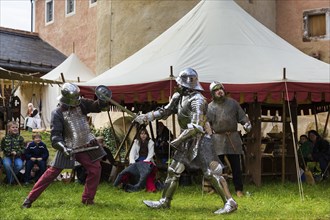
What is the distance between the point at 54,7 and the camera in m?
26.4

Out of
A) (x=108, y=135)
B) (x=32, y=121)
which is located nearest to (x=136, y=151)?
(x=108, y=135)

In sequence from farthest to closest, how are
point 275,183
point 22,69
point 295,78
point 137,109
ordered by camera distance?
point 22,69 < point 137,109 < point 275,183 < point 295,78

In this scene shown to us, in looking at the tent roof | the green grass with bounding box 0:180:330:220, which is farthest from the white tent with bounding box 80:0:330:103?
the tent roof

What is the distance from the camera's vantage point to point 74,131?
6137 millimetres

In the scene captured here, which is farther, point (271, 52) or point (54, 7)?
point (54, 7)

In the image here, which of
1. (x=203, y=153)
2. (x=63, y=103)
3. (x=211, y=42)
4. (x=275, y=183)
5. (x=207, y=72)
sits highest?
(x=211, y=42)

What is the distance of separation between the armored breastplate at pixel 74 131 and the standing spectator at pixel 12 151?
2.51 m

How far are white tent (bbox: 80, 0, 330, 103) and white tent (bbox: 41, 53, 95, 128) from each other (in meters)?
7.75

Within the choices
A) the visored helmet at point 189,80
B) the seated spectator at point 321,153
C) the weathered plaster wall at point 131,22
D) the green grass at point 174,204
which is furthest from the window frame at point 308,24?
the visored helmet at point 189,80

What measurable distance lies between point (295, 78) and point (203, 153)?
9.24ft

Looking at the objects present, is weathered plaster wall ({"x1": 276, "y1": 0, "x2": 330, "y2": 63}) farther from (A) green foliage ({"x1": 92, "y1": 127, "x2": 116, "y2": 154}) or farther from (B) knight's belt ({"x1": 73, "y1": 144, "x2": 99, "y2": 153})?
(B) knight's belt ({"x1": 73, "y1": 144, "x2": 99, "y2": 153})

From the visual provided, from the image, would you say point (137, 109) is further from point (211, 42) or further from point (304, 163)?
point (304, 163)

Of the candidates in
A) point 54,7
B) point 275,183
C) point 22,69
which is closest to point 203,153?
point 275,183

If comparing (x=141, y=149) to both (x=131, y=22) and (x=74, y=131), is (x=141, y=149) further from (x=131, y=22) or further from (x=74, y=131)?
(x=131, y=22)
